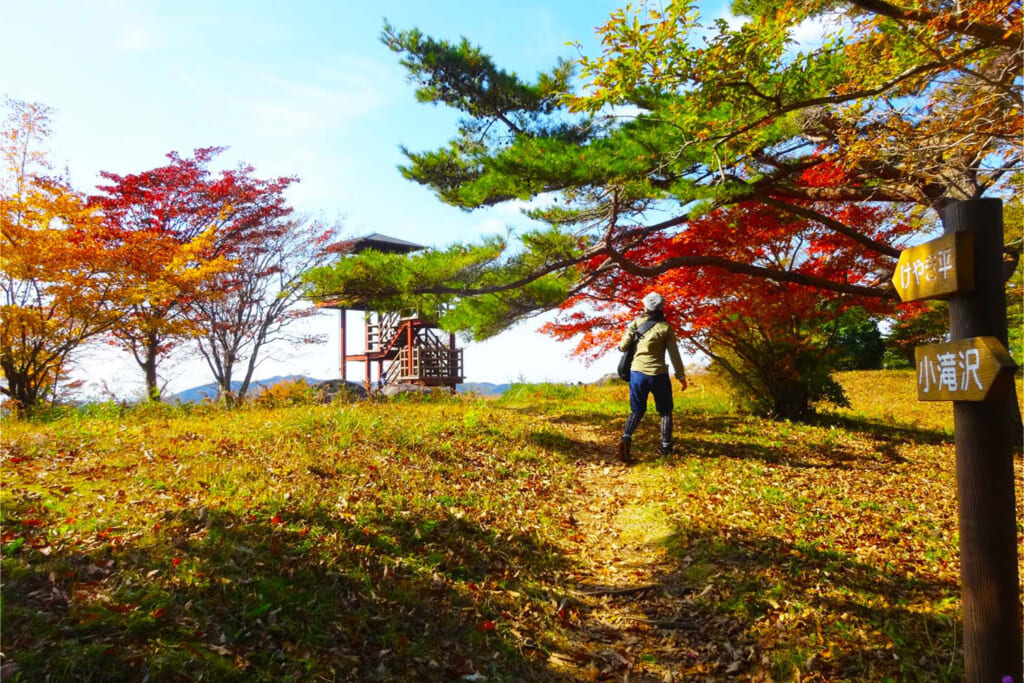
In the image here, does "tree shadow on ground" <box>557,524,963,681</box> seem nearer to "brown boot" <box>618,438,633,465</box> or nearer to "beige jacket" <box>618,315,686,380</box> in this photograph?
"brown boot" <box>618,438,633,465</box>

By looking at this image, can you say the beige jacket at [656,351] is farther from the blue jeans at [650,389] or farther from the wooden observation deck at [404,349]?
the wooden observation deck at [404,349]

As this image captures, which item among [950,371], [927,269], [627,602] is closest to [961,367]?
[950,371]

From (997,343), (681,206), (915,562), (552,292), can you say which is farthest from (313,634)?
(681,206)

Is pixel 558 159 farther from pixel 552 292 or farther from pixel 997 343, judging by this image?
pixel 997 343

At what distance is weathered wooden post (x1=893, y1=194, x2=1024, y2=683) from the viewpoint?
303cm

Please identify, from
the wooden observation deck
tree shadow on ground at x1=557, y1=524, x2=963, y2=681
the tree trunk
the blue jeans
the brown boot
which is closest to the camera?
tree shadow on ground at x1=557, y1=524, x2=963, y2=681

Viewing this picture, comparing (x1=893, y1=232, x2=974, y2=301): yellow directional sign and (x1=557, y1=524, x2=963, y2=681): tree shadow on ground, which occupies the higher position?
(x1=893, y1=232, x2=974, y2=301): yellow directional sign

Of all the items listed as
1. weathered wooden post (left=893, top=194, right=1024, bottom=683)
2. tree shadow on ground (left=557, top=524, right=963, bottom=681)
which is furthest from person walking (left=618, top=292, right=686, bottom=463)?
weathered wooden post (left=893, top=194, right=1024, bottom=683)

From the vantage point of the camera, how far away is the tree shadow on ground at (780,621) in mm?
3594

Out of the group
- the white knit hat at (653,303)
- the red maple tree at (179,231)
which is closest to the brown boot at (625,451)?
the white knit hat at (653,303)

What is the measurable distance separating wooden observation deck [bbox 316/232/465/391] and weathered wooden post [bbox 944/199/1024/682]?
597 inches

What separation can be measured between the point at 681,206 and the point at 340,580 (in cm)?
673

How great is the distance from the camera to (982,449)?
10.1ft

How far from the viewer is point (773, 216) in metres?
9.46
